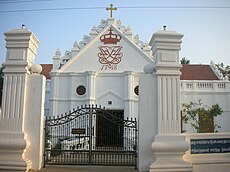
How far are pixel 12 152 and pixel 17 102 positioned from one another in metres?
1.31

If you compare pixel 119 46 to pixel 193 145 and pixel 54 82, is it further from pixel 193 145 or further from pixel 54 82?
pixel 193 145

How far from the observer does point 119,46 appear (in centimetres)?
1770

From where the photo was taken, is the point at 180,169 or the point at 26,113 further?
the point at 26,113

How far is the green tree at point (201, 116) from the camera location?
56.7ft

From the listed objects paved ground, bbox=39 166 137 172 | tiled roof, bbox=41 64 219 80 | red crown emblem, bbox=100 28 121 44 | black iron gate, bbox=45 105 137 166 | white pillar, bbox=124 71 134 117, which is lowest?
paved ground, bbox=39 166 137 172

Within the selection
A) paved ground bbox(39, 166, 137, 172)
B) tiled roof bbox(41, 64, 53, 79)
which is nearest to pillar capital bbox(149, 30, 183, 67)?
paved ground bbox(39, 166, 137, 172)

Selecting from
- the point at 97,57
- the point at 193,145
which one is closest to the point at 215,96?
the point at 97,57

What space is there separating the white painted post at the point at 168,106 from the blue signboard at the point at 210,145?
0.46 meters

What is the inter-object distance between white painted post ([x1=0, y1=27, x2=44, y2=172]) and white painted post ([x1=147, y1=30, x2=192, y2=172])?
3.27 meters

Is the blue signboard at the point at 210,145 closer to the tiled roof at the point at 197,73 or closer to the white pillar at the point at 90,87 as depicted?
the white pillar at the point at 90,87

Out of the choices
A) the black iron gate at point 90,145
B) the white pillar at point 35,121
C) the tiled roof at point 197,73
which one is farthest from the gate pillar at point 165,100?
the tiled roof at point 197,73

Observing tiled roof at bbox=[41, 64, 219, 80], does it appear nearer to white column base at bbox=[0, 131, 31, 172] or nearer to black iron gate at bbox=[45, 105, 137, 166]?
black iron gate at bbox=[45, 105, 137, 166]

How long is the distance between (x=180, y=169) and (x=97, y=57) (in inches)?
492

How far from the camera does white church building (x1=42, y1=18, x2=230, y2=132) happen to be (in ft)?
55.5
